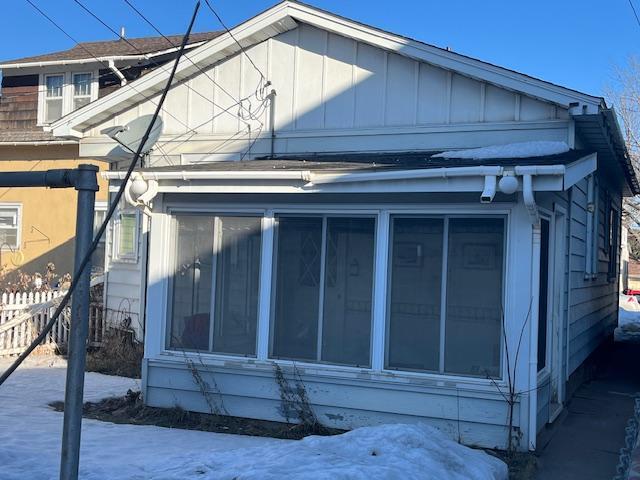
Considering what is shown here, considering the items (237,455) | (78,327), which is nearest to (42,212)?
(237,455)

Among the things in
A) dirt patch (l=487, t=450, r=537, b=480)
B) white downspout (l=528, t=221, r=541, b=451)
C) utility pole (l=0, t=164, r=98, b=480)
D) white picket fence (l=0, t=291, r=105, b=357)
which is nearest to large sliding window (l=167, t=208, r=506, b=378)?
white downspout (l=528, t=221, r=541, b=451)

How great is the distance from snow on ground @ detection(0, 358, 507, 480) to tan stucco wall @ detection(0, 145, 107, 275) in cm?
896

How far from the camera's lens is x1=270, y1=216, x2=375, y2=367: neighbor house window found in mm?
7148

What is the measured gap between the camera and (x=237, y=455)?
17.1ft

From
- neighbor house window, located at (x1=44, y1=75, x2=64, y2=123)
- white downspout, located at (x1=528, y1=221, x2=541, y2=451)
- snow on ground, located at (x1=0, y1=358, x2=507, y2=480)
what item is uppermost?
neighbor house window, located at (x1=44, y1=75, x2=64, y2=123)

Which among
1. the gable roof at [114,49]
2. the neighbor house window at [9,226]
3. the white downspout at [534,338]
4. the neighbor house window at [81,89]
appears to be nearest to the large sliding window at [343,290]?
the white downspout at [534,338]

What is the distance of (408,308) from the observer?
274 inches

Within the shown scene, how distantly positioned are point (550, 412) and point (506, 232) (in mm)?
2315

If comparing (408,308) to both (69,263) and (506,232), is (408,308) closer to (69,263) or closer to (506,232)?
(506,232)

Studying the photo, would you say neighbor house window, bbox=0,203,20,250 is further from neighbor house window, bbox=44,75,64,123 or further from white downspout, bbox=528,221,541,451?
white downspout, bbox=528,221,541,451

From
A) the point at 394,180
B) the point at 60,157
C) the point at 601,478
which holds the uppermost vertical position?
the point at 60,157

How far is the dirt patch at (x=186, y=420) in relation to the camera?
23.2 feet

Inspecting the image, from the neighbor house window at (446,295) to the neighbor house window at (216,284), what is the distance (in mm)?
1616

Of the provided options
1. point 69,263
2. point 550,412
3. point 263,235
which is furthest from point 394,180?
point 69,263
